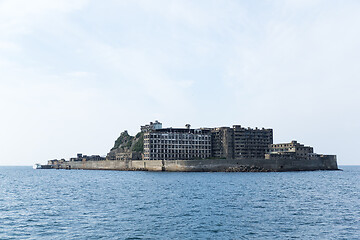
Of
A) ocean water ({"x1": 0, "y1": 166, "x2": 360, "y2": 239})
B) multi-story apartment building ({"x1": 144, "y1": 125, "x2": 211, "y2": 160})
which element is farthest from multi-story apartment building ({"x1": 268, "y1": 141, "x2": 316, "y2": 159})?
ocean water ({"x1": 0, "y1": 166, "x2": 360, "y2": 239})

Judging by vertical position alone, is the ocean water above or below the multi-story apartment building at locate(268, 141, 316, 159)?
below

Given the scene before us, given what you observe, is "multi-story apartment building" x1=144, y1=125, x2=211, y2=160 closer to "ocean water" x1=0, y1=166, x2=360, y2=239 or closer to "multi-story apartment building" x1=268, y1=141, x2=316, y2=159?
"multi-story apartment building" x1=268, y1=141, x2=316, y2=159

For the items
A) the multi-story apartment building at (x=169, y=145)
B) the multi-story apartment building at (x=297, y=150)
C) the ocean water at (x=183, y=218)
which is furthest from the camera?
the multi-story apartment building at (x=169, y=145)

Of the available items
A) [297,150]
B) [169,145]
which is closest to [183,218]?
[169,145]

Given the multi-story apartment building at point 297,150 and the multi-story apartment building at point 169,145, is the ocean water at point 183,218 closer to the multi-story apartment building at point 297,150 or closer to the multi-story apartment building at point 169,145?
the multi-story apartment building at point 297,150

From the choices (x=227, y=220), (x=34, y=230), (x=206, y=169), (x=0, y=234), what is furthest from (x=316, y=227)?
(x=206, y=169)

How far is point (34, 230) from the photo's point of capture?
36438 millimetres

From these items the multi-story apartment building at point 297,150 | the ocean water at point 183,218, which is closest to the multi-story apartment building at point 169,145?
the multi-story apartment building at point 297,150

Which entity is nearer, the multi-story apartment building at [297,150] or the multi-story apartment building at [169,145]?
the multi-story apartment building at [297,150]

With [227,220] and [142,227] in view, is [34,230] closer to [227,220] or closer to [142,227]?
[142,227]

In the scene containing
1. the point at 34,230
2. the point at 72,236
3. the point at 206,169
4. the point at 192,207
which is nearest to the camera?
the point at 72,236

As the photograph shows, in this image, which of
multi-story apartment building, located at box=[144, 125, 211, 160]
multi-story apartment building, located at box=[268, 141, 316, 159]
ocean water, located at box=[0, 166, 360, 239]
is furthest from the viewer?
multi-story apartment building, located at box=[144, 125, 211, 160]

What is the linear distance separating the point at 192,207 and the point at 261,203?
11243mm

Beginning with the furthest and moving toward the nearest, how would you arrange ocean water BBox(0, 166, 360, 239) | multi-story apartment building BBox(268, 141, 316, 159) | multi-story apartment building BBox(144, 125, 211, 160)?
multi-story apartment building BBox(144, 125, 211, 160) < multi-story apartment building BBox(268, 141, 316, 159) < ocean water BBox(0, 166, 360, 239)
